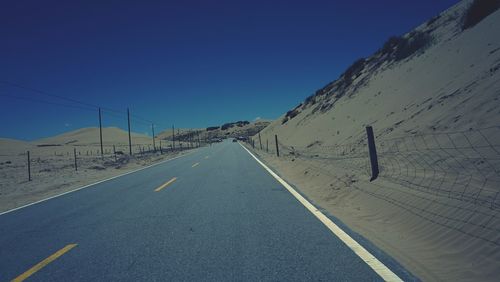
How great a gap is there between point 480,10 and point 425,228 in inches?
1003

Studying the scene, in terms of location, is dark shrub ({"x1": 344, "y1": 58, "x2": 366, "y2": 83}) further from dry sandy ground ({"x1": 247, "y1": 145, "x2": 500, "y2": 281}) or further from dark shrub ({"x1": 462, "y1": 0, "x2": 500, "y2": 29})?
dry sandy ground ({"x1": 247, "y1": 145, "x2": 500, "y2": 281})

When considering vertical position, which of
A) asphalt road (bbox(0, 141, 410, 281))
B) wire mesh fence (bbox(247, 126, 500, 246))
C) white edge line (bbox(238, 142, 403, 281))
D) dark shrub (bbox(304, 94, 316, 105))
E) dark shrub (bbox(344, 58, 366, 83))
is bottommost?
white edge line (bbox(238, 142, 403, 281))

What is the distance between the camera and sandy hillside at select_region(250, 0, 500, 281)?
15.0ft

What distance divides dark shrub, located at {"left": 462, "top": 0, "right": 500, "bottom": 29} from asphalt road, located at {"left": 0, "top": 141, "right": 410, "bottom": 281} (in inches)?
926

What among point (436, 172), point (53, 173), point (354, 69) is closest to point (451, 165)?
point (436, 172)

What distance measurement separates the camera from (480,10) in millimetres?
24516

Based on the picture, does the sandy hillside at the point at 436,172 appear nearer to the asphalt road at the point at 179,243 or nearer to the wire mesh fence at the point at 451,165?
the wire mesh fence at the point at 451,165

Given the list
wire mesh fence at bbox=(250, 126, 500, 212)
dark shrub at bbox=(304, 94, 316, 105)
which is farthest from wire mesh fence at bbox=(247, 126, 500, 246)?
dark shrub at bbox=(304, 94, 316, 105)

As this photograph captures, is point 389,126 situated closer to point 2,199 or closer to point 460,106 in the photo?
point 460,106

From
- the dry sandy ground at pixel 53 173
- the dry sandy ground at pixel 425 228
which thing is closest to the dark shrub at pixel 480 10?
the dry sandy ground at pixel 425 228

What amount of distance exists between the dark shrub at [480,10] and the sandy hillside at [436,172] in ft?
0.69

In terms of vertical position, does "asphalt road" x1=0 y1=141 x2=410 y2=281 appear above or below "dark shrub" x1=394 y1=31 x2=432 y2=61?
below

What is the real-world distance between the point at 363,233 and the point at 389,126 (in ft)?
43.0

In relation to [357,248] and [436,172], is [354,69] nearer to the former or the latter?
[436,172]
